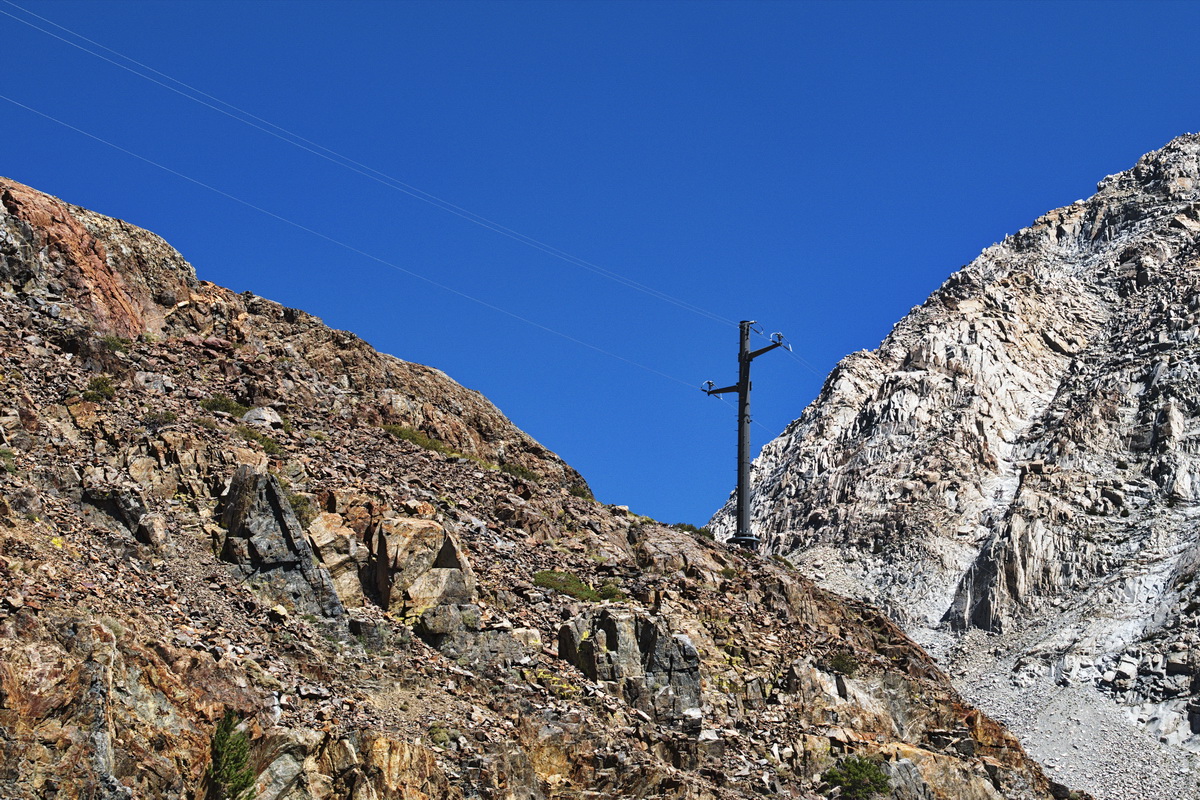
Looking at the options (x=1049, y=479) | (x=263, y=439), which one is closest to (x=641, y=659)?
(x=263, y=439)

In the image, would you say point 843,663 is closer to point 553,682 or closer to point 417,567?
point 553,682

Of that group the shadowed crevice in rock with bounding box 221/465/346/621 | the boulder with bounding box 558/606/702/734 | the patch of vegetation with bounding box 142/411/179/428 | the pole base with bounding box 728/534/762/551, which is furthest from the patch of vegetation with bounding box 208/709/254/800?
the pole base with bounding box 728/534/762/551

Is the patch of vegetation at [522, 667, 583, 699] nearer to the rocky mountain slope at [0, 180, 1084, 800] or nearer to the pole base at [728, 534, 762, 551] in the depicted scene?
the rocky mountain slope at [0, 180, 1084, 800]

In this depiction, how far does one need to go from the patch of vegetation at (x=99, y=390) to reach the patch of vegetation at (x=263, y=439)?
8.90ft

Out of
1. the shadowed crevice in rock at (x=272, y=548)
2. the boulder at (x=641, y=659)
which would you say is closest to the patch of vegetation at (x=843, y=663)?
the boulder at (x=641, y=659)

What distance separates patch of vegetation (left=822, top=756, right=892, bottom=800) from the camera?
24594 mm

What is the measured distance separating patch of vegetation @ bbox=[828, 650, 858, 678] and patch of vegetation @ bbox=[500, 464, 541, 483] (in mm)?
8650

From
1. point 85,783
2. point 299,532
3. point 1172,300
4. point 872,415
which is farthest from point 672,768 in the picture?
point 1172,300

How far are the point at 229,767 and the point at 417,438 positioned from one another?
15.5 metres

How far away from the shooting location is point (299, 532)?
24359 mm

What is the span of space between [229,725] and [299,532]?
601 centimetres

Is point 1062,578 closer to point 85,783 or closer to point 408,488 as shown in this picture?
point 408,488

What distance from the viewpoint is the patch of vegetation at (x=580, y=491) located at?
115 ft

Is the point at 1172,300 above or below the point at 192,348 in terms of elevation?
above
